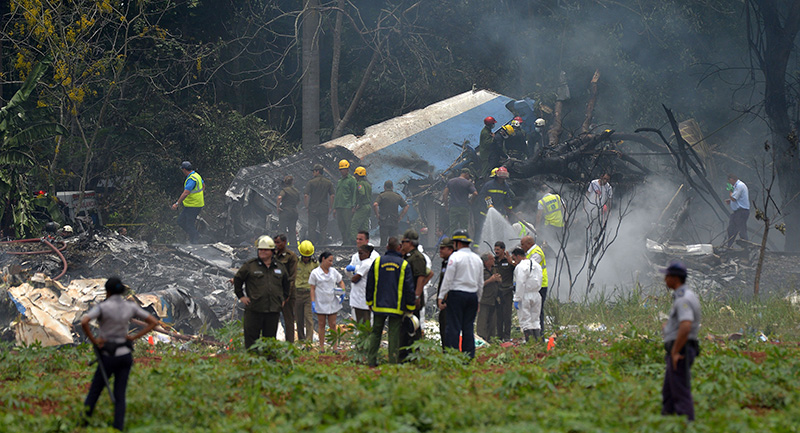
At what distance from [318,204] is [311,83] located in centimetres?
730

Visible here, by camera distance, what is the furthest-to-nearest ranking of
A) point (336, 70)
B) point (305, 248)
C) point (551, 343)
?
point (336, 70) < point (305, 248) < point (551, 343)

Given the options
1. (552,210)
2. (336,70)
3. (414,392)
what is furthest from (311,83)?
(414,392)

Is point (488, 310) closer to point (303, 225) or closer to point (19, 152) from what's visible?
point (303, 225)

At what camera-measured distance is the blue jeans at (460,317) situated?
8836mm

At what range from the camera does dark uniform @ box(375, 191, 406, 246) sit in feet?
51.5

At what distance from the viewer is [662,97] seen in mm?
23969

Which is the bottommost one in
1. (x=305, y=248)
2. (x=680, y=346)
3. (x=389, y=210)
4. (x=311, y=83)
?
(x=680, y=346)

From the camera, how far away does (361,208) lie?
16.0 m

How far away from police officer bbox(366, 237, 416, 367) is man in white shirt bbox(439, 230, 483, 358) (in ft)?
1.41

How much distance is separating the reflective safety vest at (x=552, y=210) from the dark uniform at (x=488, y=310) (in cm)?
457

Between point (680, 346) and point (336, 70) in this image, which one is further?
point (336, 70)

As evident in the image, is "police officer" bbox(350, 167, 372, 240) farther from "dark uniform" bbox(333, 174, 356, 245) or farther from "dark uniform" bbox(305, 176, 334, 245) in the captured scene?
"dark uniform" bbox(305, 176, 334, 245)

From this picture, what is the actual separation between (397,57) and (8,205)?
1209 centimetres

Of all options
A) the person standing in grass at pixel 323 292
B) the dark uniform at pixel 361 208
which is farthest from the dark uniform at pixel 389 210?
the person standing in grass at pixel 323 292
